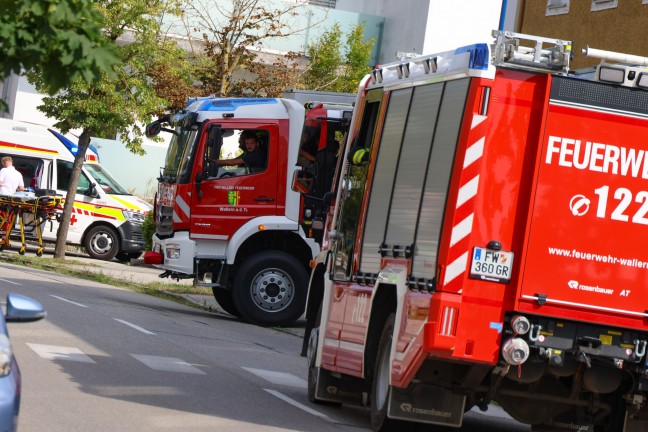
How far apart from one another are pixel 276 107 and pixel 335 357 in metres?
9.04

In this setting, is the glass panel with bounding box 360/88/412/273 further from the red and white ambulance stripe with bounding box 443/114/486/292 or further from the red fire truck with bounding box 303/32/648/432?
the red and white ambulance stripe with bounding box 443/114/486/292

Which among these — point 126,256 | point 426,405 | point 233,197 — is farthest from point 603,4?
point 426,405

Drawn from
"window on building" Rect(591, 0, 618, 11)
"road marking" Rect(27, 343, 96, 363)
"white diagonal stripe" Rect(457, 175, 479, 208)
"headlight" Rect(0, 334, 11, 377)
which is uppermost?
"window on building" Rect(591, 0, 618, 11)

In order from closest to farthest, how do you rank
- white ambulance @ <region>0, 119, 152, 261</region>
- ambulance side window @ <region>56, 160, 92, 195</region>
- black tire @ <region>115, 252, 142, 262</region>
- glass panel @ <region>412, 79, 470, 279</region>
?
1. glass panel @ <region>412, 79, 470, 279</region>
2. white ambulance @ <region>0, 119, 152, 261</region>
3. ambulance side window @ <region>56, 160, 92, 195</region>
4. black tire @ <region>115, 252, 142, 262</region>

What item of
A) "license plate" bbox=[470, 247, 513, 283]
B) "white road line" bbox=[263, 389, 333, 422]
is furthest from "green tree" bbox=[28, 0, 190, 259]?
"license plate" bbox=[470, 247, 513, 283]

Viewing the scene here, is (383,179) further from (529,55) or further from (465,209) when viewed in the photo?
(529,55)

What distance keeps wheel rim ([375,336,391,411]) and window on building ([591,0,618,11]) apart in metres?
16.8

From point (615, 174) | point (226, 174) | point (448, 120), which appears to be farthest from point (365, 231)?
point (226, 174)

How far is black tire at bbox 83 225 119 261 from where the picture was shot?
3102 centimetres

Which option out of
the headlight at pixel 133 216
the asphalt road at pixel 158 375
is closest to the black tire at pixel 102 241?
the headlight at pixel 133 216

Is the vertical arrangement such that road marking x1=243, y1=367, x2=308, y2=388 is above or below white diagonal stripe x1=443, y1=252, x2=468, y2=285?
below

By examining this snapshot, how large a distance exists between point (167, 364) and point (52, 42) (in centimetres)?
682

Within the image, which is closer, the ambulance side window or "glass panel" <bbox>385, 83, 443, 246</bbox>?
"glass panel" <bbox>385, 83, 443, 246</bbox>

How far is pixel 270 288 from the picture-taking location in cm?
2045
